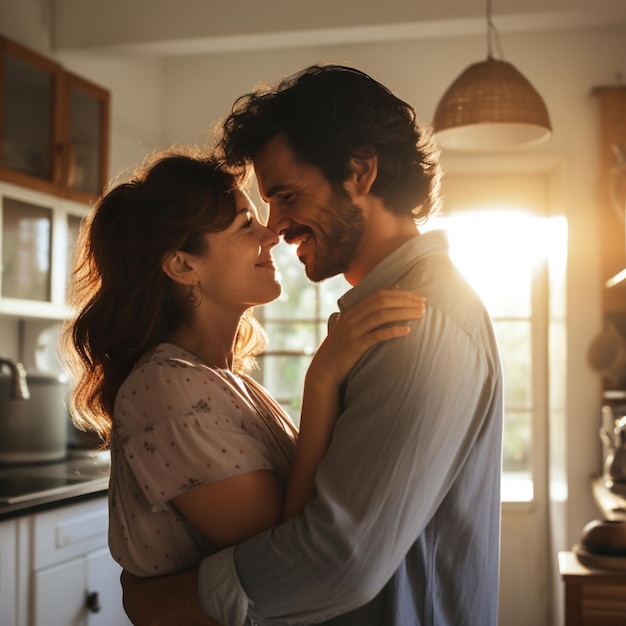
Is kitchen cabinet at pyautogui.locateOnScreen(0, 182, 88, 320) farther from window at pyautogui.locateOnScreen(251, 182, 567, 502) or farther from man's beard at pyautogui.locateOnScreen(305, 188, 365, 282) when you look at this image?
man's beard at pyautogui.locateOnScreen(305, 188, 365, 282)

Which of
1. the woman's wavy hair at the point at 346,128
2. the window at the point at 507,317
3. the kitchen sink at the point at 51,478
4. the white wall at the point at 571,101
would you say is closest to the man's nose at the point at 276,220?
the woman's wavy hair at the point at 346,128

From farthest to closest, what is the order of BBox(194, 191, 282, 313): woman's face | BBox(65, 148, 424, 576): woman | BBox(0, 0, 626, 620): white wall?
BBox(0, 0, 626, 620): white wall → BBox(194, 191, 282, 313): woman's face → BBox(65, 148, 424, 576): woman

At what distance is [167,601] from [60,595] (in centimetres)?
177

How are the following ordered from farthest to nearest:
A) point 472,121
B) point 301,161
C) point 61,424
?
point 61,424, point 472,121, point 301,161

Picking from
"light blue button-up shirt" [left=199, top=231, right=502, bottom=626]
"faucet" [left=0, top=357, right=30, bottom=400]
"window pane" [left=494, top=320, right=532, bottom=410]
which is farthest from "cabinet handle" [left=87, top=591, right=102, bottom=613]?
"window pane" [left=494, top=320, right=532, bottom=410]

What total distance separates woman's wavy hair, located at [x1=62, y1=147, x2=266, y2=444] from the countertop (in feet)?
3.21

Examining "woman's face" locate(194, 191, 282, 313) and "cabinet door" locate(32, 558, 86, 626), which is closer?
"woman's face" locate(194, 191, 282, 313)

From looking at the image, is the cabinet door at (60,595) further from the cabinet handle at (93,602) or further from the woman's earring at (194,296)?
the woman's earring at (194,296)

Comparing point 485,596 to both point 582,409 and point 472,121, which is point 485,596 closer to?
point 472,121

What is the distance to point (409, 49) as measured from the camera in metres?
4.44

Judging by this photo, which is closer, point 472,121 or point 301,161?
point 301,161

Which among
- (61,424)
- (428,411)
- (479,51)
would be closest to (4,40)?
(61,424)

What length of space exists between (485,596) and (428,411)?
0.32m

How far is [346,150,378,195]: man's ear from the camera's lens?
4.96 ft
